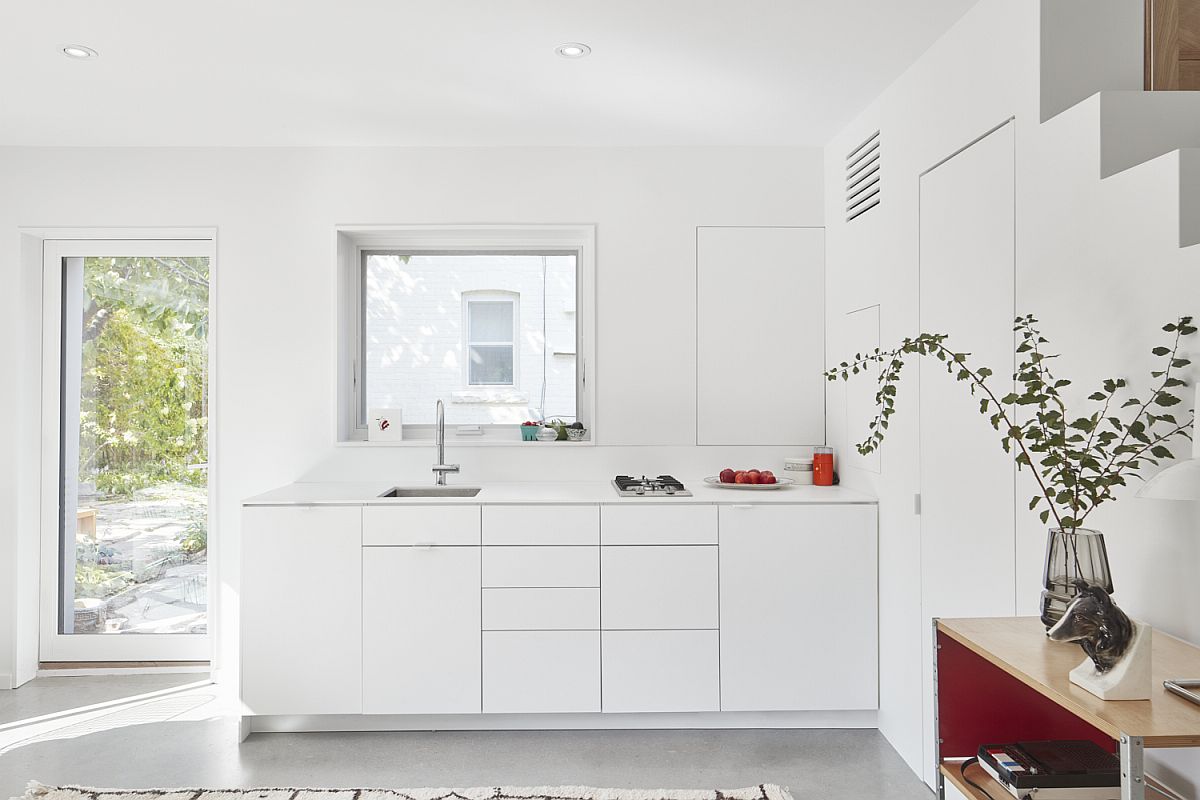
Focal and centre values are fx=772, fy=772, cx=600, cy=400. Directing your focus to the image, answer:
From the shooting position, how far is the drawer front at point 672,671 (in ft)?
9.94

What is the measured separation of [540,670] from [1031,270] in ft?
7.19

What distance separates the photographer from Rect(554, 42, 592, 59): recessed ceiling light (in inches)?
102

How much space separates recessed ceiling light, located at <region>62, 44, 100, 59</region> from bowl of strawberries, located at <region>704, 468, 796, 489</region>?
9.25ft

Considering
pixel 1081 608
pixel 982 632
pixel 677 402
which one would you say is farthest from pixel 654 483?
pixel 1081 608

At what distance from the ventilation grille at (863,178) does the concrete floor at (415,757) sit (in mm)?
2139

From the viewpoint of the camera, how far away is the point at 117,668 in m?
3.67

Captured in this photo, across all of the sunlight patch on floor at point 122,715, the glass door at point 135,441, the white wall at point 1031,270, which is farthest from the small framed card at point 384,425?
the white wall at point 1031,270

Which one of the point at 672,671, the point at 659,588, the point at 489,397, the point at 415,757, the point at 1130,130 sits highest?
the point at 1130,130

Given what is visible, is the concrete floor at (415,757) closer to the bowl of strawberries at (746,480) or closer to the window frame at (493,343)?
the bowl of strawberries at (746,480)

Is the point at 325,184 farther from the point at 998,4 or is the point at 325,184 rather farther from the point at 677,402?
the point at 998,4

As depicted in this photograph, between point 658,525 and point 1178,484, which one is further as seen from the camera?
Answer: point 658,525

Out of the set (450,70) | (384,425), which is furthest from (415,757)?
(450,70)

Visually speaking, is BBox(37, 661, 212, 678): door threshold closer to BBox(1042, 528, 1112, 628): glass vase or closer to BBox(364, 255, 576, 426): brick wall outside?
BBox(364, 255, 576, 426): brick wall outside

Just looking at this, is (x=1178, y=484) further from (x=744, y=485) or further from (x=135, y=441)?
(x=135, y=441)
